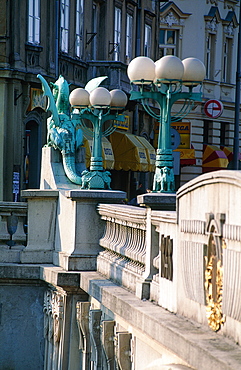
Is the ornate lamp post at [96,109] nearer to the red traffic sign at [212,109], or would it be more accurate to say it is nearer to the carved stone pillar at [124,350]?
the carved stone pillar at [124,350]

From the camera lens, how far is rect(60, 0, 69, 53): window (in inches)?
1196

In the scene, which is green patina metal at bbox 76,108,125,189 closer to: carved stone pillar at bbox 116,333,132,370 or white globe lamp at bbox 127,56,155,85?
white globe lamp at bbox 127,56,155,85

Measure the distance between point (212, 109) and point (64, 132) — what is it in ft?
109

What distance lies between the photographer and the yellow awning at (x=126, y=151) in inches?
1415

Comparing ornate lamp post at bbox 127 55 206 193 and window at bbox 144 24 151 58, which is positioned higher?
window at bbox 144 24 151 58

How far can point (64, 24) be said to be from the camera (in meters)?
30.6

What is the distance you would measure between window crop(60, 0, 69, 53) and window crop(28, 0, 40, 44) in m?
1.87

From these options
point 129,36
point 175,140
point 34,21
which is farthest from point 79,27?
point 175,140

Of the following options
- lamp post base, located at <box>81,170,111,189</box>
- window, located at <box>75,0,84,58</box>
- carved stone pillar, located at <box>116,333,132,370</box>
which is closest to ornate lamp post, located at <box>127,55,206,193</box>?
lamp post base, located at <box>81,170,111,189</box>

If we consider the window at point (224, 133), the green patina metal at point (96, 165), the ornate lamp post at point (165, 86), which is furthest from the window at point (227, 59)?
the ornate lamp post at point (165, 86)

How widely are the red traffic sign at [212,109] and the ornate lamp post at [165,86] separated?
1313 inches

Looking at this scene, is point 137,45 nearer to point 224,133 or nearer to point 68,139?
point 224,133

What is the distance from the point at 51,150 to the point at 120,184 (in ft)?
82.7

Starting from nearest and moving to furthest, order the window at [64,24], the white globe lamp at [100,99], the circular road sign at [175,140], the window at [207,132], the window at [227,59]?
the white globe lamp at [100,99] < the circular road sign at [175,140] < the window at [64,24] < the window at [207,132] < the window at [227,59]
